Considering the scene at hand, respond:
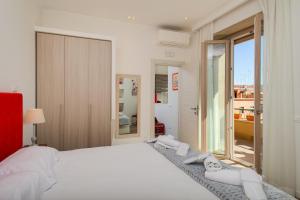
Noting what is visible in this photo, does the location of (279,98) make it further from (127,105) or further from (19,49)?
(19,49)

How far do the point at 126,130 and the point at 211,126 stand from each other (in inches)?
69.4

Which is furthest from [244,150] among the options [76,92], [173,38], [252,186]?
[76,92]

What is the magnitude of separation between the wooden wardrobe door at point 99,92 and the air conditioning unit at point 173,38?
48.7 inches

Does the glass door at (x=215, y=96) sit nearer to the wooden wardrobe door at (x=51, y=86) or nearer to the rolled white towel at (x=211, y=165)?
the rolled white towel at (x=211, y=165)

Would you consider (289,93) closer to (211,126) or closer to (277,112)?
(277,112)

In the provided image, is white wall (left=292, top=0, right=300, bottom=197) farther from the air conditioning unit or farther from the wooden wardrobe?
the wooden wardrobe

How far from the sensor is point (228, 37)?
3.71 metres

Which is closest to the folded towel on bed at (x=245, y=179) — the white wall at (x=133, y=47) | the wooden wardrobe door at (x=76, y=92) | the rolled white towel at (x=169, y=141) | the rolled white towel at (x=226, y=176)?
the rolled white towel at (x=226, y=176)

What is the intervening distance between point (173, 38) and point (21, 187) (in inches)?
145

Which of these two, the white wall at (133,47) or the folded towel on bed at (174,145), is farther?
the white wall at (133,47)

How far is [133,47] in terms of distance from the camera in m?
3.92

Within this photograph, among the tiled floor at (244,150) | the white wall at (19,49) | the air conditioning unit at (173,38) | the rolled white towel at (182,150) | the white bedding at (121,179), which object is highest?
the air conditioning unit at (173,38)

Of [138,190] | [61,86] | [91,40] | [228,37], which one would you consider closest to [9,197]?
[138,190]

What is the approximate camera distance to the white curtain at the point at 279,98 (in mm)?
2234
